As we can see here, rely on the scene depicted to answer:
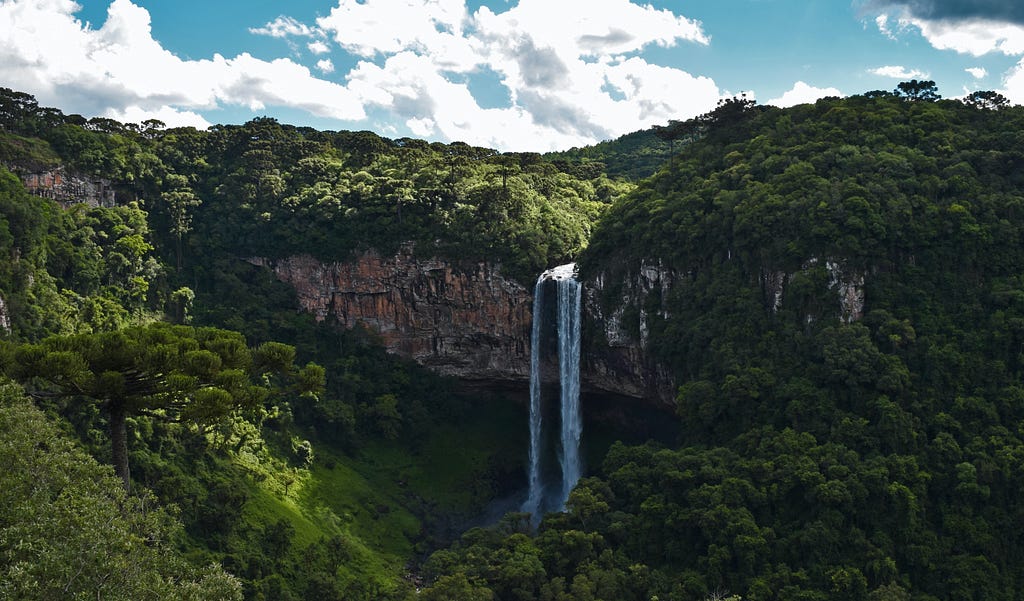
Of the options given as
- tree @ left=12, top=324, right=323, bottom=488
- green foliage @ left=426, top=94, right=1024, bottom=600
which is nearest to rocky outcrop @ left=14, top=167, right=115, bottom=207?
tree @ left=12, top=324, right=323, bottom=488

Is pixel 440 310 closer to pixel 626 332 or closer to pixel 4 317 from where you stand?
pixel 626 332

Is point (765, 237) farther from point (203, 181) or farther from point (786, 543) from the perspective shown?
point (203, 181)

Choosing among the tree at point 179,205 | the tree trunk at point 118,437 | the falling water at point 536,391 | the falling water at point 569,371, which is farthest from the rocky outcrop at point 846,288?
the tree at point 179,205

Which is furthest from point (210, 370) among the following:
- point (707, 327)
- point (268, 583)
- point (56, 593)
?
point (707, 327)

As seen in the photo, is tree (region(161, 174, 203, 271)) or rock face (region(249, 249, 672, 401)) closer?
rock face (region(249, 249, 672, 401))

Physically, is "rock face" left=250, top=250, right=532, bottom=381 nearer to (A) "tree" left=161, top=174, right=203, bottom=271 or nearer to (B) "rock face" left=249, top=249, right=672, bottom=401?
(B) "rock face" left=249, top=249, right=672, bottom=401

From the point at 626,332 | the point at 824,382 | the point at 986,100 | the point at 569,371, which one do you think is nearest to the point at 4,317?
the point at 569,371
